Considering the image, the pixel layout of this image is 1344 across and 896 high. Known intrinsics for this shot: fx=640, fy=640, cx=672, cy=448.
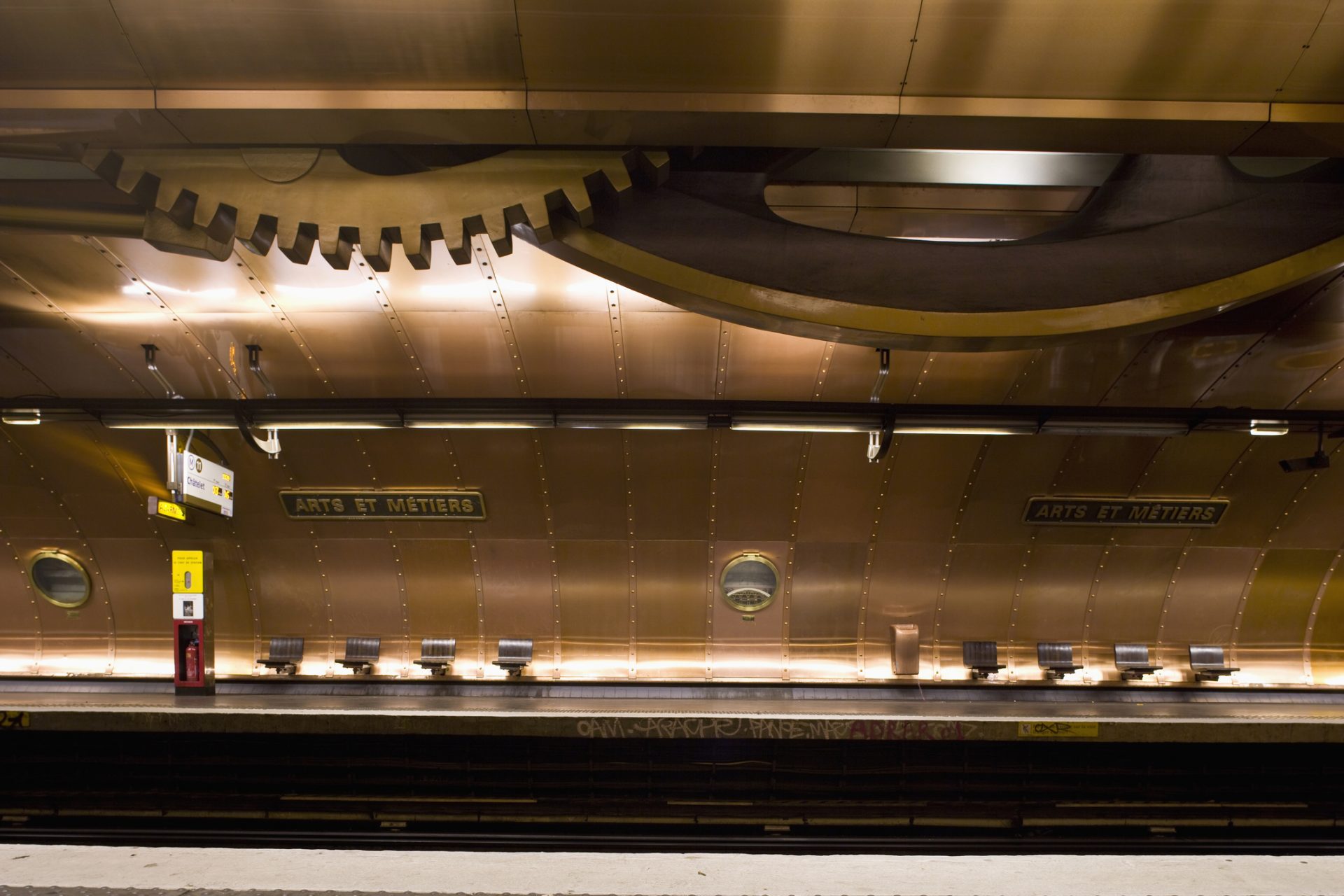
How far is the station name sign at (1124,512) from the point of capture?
7.19m

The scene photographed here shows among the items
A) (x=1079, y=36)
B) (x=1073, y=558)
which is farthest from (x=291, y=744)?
(x=1073, y=558)

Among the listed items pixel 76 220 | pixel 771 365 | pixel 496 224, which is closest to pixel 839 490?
pixel 771 365

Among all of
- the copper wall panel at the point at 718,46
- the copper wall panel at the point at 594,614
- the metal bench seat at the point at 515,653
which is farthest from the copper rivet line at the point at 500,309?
the metal bench seat at the point at 515,653

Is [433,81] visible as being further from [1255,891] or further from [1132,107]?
[1255,891]

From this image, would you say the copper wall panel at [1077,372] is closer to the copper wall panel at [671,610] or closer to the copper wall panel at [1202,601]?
the copper wall panel at [1202,601]

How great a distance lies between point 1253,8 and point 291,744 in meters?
8.81

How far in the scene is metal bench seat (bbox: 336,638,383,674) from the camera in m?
7.60

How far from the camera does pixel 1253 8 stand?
2.79 metres

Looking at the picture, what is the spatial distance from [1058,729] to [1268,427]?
11.9 ft

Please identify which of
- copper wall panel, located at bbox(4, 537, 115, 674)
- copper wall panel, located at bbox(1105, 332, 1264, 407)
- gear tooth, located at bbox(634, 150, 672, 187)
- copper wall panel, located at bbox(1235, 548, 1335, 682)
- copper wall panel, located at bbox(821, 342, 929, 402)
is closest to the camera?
gear tooth, located at bbox(634, 150, 672, 187)

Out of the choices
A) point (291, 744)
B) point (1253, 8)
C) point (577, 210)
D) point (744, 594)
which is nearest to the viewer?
point (1253, 8)

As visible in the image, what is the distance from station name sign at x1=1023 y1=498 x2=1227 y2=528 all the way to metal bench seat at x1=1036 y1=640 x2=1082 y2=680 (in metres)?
1.58

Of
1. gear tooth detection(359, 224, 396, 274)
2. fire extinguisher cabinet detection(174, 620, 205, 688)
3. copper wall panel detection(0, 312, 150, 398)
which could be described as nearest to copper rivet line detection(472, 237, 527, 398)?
gear tooth detection(359, 224, 396, 274)

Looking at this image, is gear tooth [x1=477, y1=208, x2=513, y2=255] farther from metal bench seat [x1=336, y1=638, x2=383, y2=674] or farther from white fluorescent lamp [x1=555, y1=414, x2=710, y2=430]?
metal bench seat [x1=336, y1=638, x2=383, y2=674]
